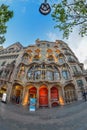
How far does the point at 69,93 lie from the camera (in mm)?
32312

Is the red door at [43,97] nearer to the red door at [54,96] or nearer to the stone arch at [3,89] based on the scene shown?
the red door at [54,96]

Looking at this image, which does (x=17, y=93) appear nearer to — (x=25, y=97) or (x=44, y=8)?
(x=25, y=97)

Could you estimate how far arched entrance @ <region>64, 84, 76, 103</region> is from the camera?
103 ft

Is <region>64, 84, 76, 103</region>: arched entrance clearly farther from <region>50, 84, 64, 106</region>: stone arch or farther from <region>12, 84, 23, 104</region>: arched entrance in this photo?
<region>12, 84, 23, 104</region>: arched entrance

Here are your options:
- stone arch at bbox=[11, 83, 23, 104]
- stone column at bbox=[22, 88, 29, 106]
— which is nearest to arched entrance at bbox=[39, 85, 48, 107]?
stone column at bbox=[22, 88, 29, 106]

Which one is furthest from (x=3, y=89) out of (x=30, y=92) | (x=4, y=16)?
(x=4, y=16)

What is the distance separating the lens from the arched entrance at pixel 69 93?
1238 inches

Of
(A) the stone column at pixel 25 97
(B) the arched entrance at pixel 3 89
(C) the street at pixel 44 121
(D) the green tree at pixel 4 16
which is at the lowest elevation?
(C) the street at pixel 44 121

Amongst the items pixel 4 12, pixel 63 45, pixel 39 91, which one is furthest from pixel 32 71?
pixel 4 12

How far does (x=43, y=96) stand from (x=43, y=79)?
404cm

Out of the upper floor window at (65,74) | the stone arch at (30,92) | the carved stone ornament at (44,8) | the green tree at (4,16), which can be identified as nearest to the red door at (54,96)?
the upper floor window at (65,74)

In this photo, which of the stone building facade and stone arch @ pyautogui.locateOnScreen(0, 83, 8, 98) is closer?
the stone building facade

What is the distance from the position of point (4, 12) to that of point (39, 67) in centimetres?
2261

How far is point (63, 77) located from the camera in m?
34.2
